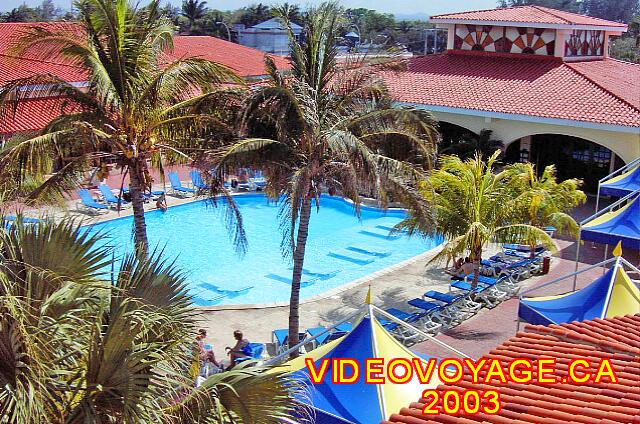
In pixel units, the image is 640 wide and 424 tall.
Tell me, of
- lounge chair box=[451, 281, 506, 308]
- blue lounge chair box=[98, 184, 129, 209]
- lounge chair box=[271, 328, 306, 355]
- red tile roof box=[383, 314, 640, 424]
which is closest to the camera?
red tile roof box=[383, 314, 640, 424]

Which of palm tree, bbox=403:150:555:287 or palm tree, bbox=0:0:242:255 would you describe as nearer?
palm tree, bbox=0:0:242:255

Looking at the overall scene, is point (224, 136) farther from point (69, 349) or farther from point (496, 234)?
point (69, 349)

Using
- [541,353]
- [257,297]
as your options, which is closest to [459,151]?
[257,297]

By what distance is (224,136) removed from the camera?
11.8 meters

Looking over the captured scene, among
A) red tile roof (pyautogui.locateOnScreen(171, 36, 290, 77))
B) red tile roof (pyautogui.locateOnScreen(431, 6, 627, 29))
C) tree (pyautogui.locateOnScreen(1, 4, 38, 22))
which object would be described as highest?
tree (pyautogui.locateOnScreen(1, 4, 38, 22))

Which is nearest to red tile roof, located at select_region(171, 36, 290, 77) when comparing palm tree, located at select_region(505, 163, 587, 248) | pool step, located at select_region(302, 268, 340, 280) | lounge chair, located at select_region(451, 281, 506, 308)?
pool step, located at select_region(302, 268, 340, 280)

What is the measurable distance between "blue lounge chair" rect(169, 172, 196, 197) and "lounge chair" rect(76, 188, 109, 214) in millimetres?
2960

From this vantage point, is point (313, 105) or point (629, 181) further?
point (629, 181)

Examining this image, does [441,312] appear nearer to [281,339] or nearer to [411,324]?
[411,324]

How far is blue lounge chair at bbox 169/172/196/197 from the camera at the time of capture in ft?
82.8

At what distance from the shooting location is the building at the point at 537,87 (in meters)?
23.8

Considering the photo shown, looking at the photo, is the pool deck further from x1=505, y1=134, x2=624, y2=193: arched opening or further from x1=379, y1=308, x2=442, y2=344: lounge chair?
x1=505, y1=134, x2=624, y2=193: arched opening

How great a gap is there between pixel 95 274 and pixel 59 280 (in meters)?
0.35

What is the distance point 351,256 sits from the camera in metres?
20.9
